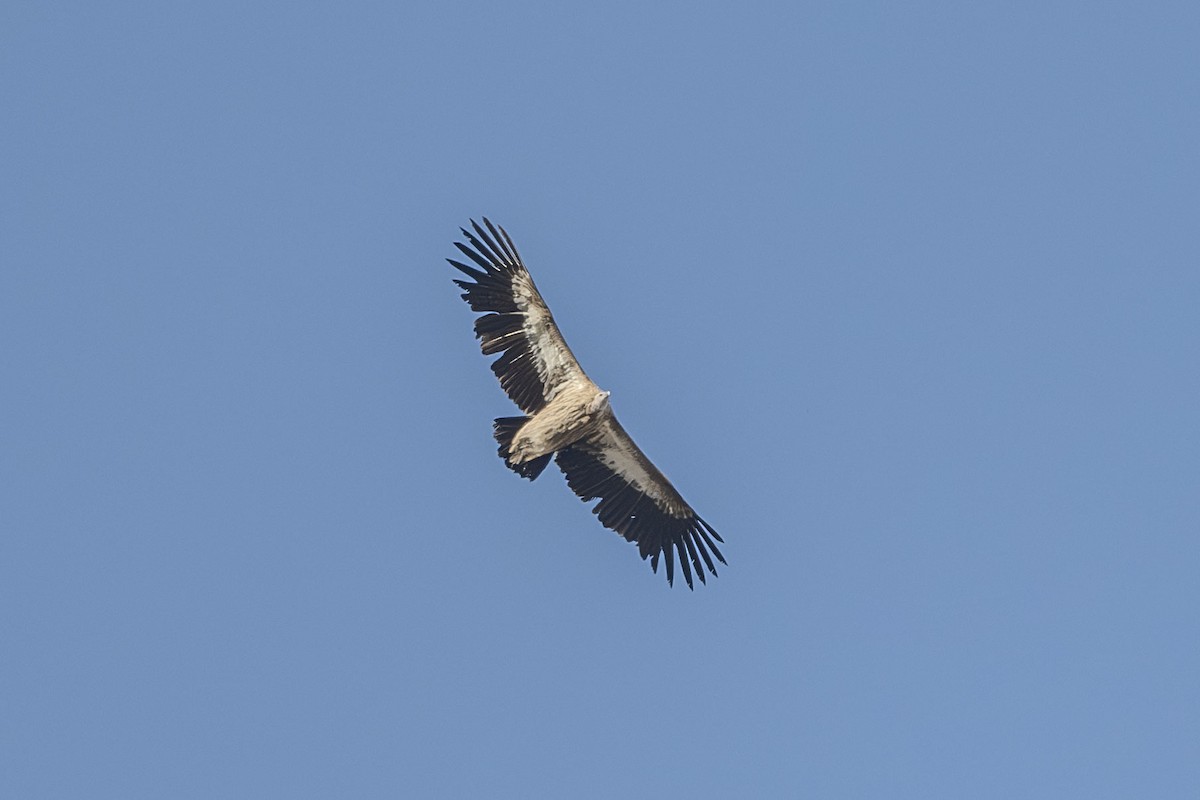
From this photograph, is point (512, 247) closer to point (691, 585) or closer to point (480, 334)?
point (480, 334)

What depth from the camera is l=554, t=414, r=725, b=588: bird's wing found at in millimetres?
33375

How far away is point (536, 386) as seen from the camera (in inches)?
1270

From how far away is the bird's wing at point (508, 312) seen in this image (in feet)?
105

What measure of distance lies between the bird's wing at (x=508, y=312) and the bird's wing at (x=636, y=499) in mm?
1672

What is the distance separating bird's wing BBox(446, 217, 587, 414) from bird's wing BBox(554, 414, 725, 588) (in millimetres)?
1672

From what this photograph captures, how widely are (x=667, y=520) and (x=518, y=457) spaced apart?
371 centimetres

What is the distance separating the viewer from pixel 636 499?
3419 centimetres

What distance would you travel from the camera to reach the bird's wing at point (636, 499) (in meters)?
33.4

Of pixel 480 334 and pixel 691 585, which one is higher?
pixel 480 334

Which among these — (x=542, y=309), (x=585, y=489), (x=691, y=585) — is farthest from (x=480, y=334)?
(x=691, y=585)

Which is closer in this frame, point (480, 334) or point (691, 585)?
point (480, 334)

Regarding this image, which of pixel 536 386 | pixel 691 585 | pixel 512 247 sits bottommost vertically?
pixel 691 585

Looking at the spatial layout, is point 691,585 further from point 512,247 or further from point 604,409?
point 512,247

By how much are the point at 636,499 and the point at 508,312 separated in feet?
13.9
